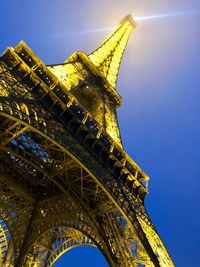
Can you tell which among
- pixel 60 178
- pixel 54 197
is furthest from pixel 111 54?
pixel 60 178

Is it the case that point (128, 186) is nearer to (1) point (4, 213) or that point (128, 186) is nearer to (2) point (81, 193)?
(2) point (81, 193)

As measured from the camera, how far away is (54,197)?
59.4 ft

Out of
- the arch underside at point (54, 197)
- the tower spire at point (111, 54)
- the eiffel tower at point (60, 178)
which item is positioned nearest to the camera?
the arch underside at point (54, 197)

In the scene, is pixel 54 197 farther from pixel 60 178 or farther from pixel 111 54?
pixel 111 54

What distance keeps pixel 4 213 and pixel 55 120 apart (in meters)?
6.93

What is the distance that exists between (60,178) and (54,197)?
2.40 metres

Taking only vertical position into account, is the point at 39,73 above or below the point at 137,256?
above

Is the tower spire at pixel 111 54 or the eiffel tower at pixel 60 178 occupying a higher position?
the tower spire at pixel 111 54

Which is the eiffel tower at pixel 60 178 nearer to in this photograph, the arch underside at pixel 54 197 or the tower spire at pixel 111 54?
the arch underside at pixel 54 197

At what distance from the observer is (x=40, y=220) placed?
1814 centimetres

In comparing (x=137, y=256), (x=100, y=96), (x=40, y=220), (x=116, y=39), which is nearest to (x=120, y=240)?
(x=137, y=256)

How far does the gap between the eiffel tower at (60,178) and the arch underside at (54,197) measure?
0.05 meters

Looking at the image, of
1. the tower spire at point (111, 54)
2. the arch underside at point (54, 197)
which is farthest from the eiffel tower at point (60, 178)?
the tower spire at point (111, 54)

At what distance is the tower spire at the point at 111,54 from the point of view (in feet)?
94.4
